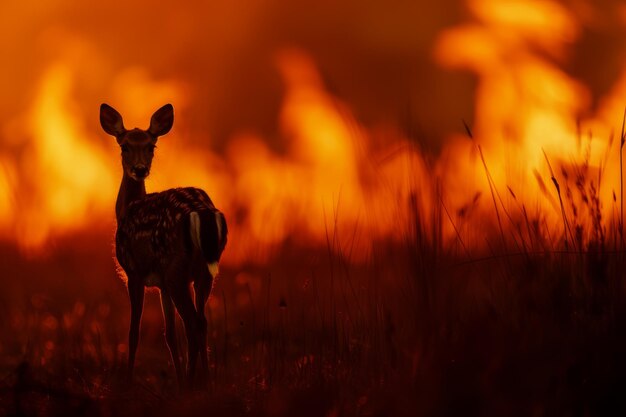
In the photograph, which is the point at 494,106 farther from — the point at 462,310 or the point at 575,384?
the point at 575,384

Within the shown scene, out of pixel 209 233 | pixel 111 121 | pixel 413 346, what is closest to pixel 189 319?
pixel 209 233

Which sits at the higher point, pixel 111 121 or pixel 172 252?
pixel 111 121

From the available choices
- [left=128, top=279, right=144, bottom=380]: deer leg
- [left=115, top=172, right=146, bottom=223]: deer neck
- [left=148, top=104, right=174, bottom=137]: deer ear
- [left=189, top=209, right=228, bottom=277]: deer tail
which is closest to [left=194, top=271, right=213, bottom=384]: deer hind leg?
[left=189, top=209, right=228, bottom=277]: deer tail

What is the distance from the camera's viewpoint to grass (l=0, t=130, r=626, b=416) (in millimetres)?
4543

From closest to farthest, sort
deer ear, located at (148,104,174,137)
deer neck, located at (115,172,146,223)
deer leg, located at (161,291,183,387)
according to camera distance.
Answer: deer leg, located at (161,291,183,387) < deer neck, located at (115,172,146,223) < deer ear, located at (148,104,174,137)

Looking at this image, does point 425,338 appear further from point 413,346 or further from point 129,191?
point 129,191

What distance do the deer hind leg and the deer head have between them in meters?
1.10

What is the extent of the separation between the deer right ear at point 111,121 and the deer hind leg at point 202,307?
62.6 inches

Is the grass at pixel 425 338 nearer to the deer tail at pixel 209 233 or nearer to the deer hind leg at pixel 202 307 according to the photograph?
the deer hind leg at pixel 202 307

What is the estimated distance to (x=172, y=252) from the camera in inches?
265

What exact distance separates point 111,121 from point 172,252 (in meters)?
1.52

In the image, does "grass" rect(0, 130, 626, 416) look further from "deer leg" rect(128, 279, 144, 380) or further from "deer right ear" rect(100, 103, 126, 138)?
"deer right ear" rect(100, 103, 126, 138)

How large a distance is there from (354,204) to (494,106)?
48.1 inches

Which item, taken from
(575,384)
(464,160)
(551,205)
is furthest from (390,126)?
(575,384)
